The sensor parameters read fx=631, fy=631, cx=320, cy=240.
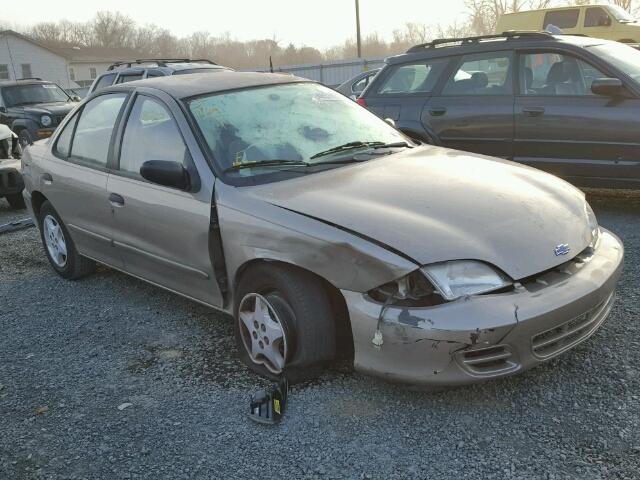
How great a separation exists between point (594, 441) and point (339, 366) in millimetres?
1281

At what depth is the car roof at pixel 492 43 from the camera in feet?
19.7

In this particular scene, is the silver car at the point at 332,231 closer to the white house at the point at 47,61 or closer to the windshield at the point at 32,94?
the windshield at the point at 32,94

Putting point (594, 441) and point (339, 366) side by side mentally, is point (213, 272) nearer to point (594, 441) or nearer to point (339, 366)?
point (339, 366)

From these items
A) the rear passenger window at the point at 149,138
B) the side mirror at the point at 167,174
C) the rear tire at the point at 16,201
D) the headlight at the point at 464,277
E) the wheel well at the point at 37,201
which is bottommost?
the rear tire at the point at 16,201

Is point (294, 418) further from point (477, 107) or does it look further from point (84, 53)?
point (84, 53)

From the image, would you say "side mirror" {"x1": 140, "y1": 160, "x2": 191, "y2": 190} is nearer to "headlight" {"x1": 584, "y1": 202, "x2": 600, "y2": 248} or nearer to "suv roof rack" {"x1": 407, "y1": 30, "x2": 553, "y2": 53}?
"headlight" {"x1": 584, "y1": 202, "x2": 600, "y2": 248}

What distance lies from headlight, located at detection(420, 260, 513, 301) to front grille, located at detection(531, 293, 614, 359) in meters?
0.29

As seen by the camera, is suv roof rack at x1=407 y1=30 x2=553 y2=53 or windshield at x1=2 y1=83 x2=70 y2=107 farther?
windshield at x1=2 y1=83 x2=70 y2=107

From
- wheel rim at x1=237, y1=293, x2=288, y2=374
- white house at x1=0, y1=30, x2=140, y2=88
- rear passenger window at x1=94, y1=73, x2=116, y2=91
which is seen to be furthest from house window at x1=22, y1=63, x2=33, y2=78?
wheel rim at x1=237, y1=293, x2=288, y2=374

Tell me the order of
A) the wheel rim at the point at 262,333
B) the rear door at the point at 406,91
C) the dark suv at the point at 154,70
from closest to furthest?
the wheel rim at the point at 262,333
the rear door at the point at 406,91
the dark suv at the point at 154,70

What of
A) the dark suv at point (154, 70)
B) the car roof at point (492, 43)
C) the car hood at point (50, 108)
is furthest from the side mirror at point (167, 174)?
the car hood at point (50, 108)

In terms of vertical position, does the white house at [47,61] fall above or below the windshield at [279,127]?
above

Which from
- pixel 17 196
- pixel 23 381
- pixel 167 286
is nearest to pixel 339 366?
pixel 167 286

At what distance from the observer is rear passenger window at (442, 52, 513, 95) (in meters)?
6.24
